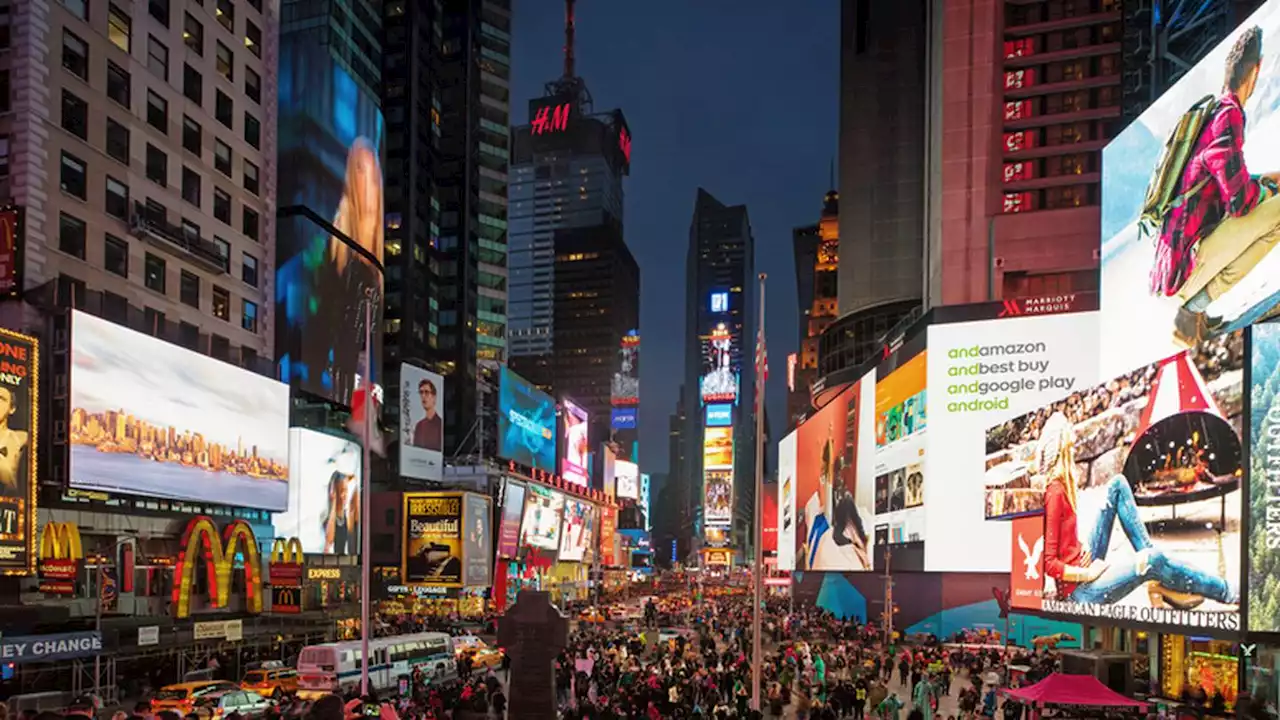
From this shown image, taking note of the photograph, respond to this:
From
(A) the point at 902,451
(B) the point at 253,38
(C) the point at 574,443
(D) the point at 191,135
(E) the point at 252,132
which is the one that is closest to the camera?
(D) the point at 191,135

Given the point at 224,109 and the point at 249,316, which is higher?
the point at 224,109

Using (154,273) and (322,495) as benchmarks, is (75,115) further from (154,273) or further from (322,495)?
(322,495)

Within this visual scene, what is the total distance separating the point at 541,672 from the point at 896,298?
103597 millimetres

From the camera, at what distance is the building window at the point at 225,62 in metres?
54.2

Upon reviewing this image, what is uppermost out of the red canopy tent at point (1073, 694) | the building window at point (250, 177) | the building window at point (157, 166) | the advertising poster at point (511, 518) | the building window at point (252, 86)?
the building window at point (252, 86)

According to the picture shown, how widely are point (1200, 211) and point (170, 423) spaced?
3789cm

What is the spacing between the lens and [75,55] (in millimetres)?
42906

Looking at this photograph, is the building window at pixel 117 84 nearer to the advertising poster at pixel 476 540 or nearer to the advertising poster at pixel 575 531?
the advertising poster at pixel 476 540

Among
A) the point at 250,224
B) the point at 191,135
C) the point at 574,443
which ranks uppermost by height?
the point at 191,135

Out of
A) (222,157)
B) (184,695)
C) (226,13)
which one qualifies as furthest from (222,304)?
(184,695)

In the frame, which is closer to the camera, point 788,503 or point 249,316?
point 249,316

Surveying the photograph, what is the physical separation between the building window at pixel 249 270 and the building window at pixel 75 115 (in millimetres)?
13321

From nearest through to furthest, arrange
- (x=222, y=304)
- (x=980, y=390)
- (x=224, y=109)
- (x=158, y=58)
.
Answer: (x=158, y=58) < (x=222, y=304) < (x=224, y=109) < (x=980, y=390)

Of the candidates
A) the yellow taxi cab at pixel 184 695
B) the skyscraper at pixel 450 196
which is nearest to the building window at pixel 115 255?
the yellow taxi cab at pixel 184 695
